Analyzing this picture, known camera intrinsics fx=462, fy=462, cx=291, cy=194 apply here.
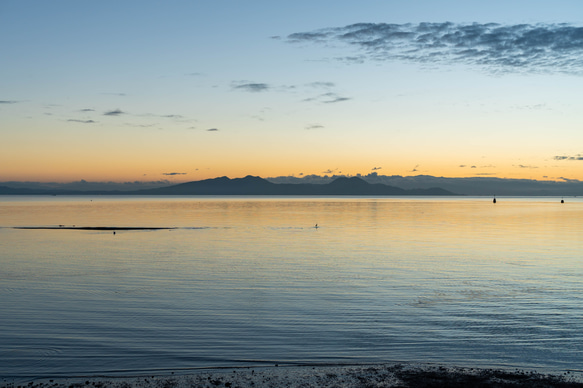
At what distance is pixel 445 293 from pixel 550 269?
1349 centimetres

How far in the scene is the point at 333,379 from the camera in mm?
13133

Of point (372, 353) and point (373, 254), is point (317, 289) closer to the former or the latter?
point (372, 353)

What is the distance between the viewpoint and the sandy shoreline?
41.5 feet

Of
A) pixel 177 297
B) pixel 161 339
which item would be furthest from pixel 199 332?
pixel 177 297

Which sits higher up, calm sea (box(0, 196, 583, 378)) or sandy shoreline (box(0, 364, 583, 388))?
sandy shoreline (box(0, 364, 583, 388))

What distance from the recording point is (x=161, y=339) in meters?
17.3

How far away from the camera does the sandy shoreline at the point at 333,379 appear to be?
12656 mm

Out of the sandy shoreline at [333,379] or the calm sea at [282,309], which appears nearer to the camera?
the sandy shoreline at [333,379]

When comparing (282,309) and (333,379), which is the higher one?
(333,379)

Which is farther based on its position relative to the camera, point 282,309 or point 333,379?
point 282,309

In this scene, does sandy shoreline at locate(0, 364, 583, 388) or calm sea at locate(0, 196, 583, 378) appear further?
calm sea at locate(0, 196, 583, 378)

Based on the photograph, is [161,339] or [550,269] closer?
[161,339]

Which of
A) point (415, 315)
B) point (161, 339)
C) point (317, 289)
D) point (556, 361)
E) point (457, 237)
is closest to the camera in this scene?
point (556, 361)

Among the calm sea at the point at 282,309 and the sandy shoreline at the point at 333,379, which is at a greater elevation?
the sandy shoreline at the point at 333,379
